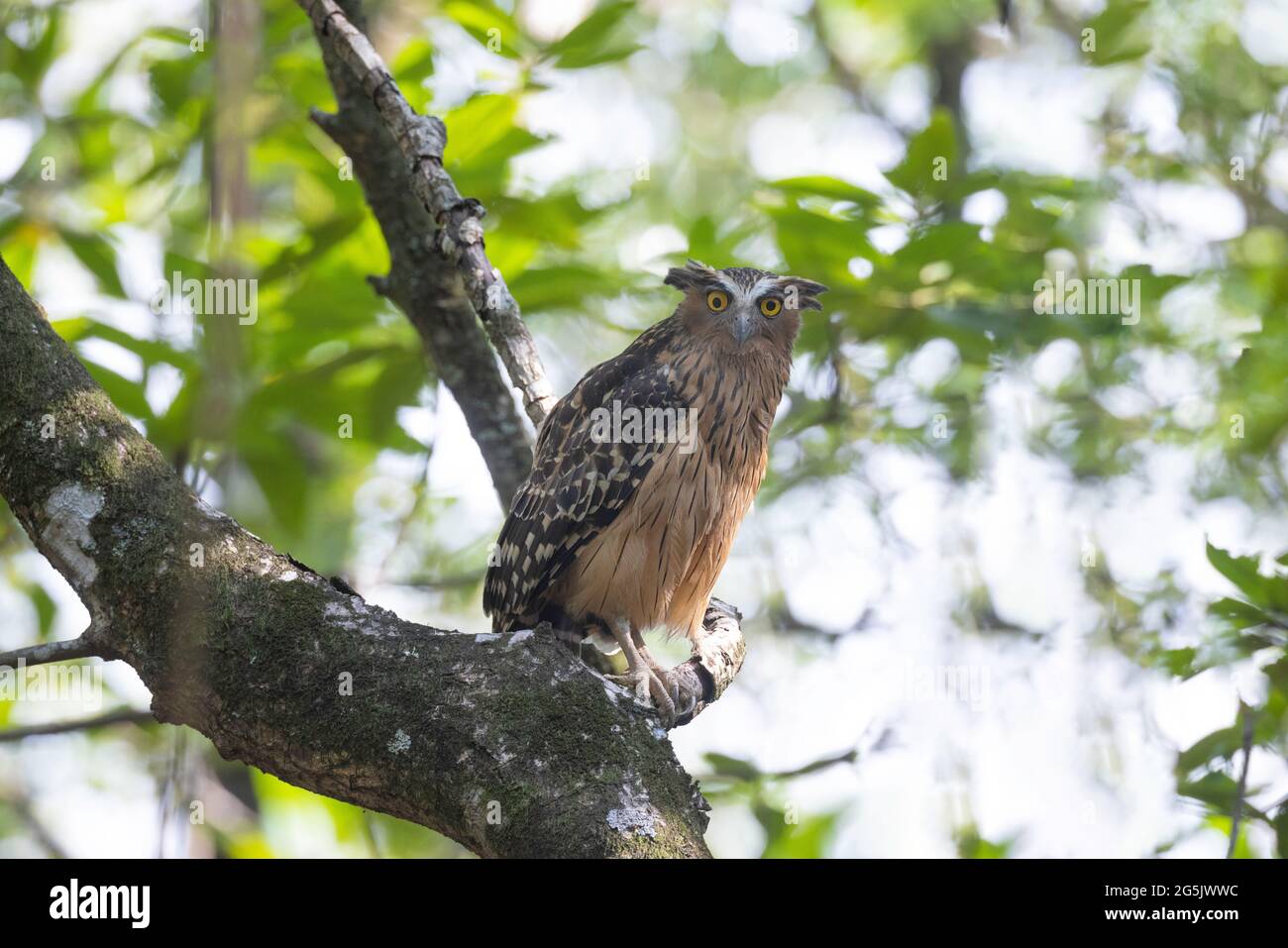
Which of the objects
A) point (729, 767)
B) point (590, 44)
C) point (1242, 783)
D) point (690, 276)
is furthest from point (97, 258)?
point (1242, 783)

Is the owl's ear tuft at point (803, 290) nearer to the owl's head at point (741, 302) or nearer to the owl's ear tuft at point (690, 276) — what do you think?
the owl's head at point (741, 302)

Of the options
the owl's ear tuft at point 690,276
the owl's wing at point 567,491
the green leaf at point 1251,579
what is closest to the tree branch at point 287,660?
the owl's wing at point 567,491

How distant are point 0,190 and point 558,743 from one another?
4.77 m

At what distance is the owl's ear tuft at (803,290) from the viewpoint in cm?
520

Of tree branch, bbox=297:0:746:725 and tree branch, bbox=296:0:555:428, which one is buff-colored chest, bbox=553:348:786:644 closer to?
tree branch, bbox=297:0:746:725

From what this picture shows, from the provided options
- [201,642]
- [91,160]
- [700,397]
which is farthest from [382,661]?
[91,160]

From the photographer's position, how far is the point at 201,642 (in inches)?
124

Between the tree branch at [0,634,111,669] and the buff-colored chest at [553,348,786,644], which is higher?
the buff-colored chest at [553,348,786,644]

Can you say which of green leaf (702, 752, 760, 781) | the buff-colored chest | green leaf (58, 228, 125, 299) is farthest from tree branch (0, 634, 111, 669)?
green leaf (702, 752, 760, 781)

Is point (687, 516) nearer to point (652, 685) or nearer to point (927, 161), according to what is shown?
point (652, 685)

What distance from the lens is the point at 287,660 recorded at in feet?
10.4

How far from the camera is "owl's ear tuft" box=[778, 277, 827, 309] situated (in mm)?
5195

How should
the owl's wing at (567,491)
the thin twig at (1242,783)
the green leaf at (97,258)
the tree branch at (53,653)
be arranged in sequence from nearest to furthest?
the tree branch at (53,653), the thin twig at (1242,783), the owl's wing at (567,491), the green leaf at (97,258)

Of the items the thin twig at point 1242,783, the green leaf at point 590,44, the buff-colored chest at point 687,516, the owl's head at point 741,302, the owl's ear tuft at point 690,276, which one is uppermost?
the green leaf at point 590,44
